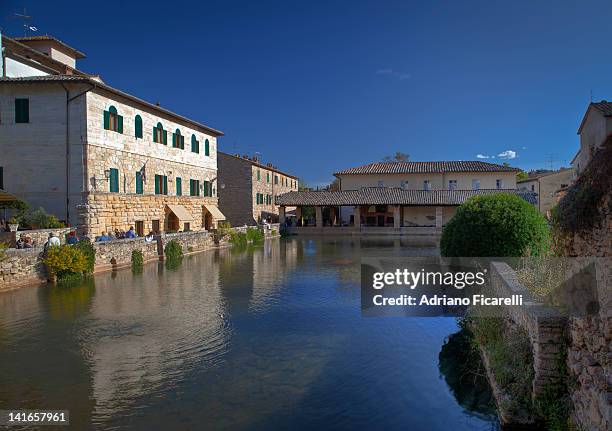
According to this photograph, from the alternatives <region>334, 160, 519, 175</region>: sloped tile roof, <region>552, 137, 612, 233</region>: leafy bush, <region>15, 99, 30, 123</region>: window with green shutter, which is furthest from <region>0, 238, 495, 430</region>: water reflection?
<region>334, 160, 519, 175</region>: sloped tile roof

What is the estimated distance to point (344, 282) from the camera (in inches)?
614

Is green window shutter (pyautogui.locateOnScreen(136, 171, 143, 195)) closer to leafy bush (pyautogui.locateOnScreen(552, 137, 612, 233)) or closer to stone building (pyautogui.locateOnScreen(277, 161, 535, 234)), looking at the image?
stone building (pyautogui.locateOnScreen(277, 161, 535, 234))

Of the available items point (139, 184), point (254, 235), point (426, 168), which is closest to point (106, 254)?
point (139, 184)

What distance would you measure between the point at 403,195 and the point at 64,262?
34595 millimetres

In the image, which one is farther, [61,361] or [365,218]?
[365,218]

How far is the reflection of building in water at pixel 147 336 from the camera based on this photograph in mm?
7020

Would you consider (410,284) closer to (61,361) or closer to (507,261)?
(507,261)

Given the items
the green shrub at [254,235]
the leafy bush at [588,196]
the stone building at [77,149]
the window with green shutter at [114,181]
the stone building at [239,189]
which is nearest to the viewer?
the leafy bush at [588,196]

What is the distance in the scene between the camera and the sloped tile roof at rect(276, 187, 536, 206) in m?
43.7

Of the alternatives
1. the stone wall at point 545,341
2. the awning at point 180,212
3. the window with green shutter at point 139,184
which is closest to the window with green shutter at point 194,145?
the awning at point 180,212

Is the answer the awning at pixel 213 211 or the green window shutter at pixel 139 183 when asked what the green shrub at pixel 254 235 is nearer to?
the awning at pixel 213 211

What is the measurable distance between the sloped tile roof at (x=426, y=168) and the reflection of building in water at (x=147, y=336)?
3881 cm

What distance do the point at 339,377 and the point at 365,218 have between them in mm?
40822

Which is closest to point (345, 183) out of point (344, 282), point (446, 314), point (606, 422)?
point (344, 282)
